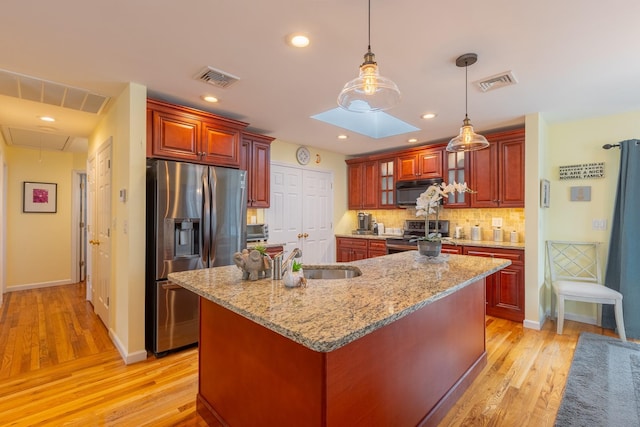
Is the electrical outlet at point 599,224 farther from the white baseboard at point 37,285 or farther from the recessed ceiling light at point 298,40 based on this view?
the white baseboard at point 37,285

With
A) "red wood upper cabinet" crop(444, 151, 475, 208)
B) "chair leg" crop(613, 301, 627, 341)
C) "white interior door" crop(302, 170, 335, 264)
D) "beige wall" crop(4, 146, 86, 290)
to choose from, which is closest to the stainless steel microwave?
"red wood upper cabinet" crop(444, 151, 475, 208)

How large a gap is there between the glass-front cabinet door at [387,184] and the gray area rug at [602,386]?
300cm

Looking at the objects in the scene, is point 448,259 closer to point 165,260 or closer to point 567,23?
point 567,23

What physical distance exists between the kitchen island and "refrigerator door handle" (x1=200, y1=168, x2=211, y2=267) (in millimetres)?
1016

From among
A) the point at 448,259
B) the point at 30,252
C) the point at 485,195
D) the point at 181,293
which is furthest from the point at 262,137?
the point at 30,252

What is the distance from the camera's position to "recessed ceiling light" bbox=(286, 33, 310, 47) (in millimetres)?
1968

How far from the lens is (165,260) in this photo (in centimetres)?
278

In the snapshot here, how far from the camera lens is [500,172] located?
3988 mm

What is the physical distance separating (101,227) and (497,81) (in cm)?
441

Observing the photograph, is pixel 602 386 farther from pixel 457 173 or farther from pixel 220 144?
pixel 220 144

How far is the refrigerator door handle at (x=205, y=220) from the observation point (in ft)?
9.87

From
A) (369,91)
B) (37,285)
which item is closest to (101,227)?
(37,285)

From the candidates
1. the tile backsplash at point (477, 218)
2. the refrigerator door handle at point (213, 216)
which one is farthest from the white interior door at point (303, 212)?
the refrigerator door handle at point (213, 216)

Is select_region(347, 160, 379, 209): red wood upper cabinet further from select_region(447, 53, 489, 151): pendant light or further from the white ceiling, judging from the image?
select_region(447, 53, 489, 151): pendant light
